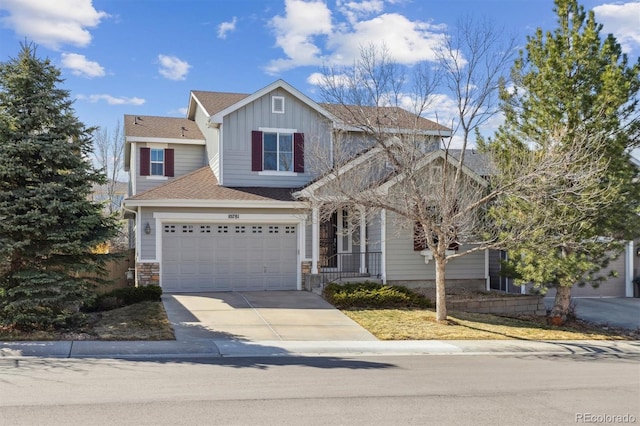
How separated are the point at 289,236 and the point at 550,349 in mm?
9161

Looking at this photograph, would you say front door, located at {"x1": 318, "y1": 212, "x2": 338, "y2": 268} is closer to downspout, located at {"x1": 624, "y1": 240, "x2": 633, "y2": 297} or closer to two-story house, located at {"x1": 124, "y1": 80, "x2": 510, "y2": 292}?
two-story house, located at {"x1": 124, "y1": 80, "x2": 510, "y2": 292}

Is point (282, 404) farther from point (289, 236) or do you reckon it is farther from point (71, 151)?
point (289, 236)

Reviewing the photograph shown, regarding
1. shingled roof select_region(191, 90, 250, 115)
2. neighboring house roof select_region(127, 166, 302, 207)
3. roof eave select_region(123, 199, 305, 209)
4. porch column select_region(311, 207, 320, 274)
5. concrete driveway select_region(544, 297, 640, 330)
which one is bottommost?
concrete driveway select_region(544, 297, 640, 330)

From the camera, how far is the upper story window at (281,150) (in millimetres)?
20297

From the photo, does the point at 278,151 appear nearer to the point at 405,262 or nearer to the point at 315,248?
the point at 315,248

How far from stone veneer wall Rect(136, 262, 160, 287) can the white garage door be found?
290mm

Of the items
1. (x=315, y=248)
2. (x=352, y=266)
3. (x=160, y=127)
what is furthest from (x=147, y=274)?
(x=160, y=127)

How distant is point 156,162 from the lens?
75.5 ft

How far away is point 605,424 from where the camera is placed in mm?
7102

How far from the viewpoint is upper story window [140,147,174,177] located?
2284cm

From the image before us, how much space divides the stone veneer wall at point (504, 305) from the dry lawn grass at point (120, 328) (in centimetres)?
863

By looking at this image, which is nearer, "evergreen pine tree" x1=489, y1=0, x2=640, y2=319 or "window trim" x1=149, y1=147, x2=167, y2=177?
"evergreen pine tree" x1=489, y1=0, x2=640, y2=319

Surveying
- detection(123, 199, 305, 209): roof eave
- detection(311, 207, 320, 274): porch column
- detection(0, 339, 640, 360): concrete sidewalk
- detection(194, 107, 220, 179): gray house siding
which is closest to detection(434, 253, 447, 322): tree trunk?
detection(0, 339, 640, 360): concrete sidewalk

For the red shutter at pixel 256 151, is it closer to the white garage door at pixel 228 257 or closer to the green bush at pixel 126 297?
the white garage door at pixel 228 257
